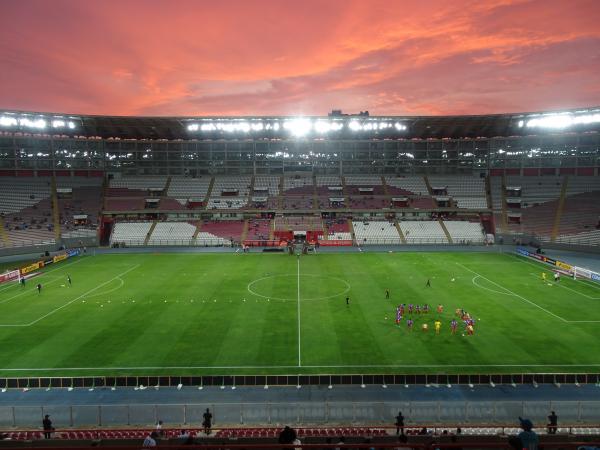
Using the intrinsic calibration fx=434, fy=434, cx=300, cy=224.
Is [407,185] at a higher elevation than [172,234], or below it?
higher

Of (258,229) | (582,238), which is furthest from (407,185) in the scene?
(258,229)

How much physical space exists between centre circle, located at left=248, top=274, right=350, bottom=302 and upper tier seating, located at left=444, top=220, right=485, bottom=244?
36193mm

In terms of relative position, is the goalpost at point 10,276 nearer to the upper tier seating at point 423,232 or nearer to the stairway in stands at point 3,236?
the stairway in stands at point 3,236

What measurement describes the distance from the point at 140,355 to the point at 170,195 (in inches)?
2511

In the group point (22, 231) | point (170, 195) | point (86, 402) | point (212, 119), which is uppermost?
point (212, 119)

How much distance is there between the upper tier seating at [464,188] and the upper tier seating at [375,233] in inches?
642

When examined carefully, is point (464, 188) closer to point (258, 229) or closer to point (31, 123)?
point (258, 229)

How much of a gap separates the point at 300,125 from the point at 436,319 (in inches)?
2171

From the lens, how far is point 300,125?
80.8 m

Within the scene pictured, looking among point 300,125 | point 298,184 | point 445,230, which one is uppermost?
point 300,125

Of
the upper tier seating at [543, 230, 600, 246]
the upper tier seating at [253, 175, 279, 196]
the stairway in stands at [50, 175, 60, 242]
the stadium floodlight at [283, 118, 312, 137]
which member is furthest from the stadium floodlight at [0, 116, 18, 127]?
the upper tier seating at [543, 230, 600, 246]

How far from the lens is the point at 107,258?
6166cm

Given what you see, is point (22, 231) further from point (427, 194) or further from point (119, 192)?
point (427, 194)

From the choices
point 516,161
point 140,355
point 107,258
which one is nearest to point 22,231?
point 107,258
